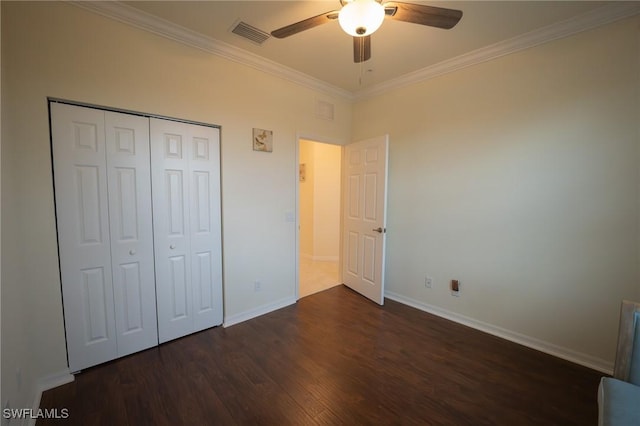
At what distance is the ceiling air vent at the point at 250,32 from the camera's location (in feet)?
7.02

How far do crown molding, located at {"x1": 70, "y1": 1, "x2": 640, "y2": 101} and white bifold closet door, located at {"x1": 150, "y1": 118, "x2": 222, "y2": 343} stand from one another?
0.71m

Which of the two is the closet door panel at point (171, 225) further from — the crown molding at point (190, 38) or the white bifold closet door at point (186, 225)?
the crown molding at point (190, 38)

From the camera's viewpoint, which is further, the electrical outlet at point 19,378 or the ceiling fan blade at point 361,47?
the ceiling fan blade at point 361,47

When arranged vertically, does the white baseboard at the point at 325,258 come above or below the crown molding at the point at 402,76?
below

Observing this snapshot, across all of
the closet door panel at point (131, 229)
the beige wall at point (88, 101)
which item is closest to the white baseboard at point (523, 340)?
the beige wall at point (88, 101)

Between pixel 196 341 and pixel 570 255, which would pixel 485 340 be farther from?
pixel 196 341

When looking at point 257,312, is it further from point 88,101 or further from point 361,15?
point 361,15

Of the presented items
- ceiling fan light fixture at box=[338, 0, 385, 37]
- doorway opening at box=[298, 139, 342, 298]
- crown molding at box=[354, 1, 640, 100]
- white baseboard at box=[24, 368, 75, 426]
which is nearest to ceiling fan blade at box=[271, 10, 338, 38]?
ceiling fan light fixture at box=[338, 0, 385, 37]

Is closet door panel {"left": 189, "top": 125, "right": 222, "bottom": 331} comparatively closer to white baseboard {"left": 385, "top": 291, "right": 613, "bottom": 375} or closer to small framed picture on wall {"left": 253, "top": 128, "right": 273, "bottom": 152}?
small framed picture on wall {"left": 253, "top": 128, "right": 273, "bottom": 152}

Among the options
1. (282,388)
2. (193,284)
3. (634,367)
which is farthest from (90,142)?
(634,367)

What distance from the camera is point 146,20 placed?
2023 millimetres

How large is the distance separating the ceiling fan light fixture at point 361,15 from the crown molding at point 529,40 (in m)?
1.63

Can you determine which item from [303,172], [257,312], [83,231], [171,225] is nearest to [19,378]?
[83,231]

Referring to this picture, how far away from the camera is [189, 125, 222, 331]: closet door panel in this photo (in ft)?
7.88
